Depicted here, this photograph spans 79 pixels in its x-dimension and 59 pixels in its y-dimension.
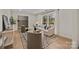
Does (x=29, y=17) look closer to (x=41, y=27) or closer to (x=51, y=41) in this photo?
(x=41, y=27)

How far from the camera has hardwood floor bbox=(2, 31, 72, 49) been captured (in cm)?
203

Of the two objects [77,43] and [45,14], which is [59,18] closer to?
[45,14]

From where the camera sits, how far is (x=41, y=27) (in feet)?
6.72

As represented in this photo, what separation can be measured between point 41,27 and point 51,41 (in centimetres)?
28

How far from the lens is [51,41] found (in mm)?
2055

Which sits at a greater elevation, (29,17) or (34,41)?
(29,17)

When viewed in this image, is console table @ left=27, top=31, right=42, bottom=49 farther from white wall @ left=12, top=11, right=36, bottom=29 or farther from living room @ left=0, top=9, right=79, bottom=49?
white wall @ left=12, top=11, right=36, bottom=29

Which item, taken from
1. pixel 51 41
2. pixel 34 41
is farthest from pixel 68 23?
pixel 34 41

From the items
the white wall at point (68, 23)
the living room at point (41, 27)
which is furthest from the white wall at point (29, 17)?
the white wall at point (68, 23)

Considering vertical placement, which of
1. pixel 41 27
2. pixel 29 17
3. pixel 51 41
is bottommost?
pixel 51 41

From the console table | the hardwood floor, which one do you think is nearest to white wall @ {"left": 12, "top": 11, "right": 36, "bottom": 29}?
the console table
